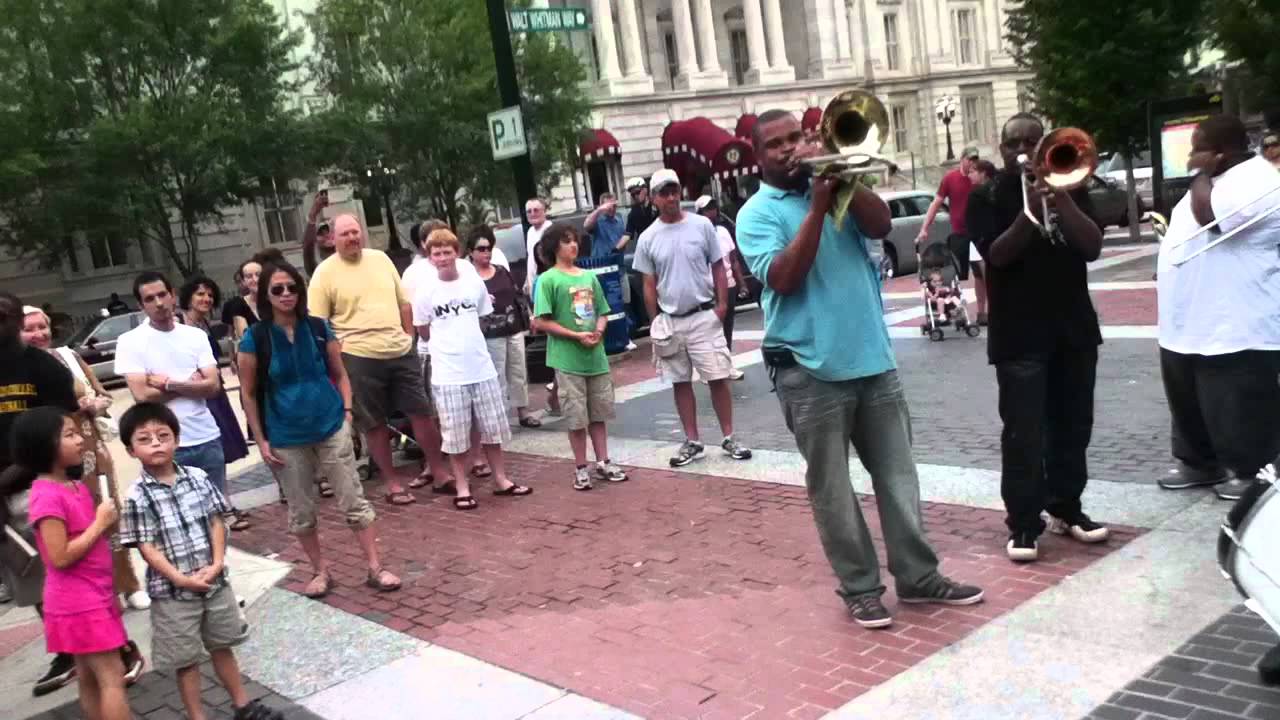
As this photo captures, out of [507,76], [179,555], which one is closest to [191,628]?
[179,555]

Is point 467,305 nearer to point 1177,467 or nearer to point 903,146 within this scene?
point 1177,467

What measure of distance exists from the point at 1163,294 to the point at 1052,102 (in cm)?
1527

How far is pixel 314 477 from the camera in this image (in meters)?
5.78

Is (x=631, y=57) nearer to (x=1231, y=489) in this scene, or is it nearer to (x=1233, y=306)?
(x=1233, y=306)

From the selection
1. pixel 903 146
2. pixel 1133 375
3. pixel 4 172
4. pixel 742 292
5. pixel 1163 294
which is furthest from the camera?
pixel 903 146

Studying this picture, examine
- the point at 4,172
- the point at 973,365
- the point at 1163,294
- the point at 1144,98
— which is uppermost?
the point at 4,172

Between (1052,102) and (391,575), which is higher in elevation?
(1052,102)

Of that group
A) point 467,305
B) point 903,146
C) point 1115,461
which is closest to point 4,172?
point 467,305

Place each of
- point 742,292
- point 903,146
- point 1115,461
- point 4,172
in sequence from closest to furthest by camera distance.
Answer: point 1115,461
point 742,292
point 4,172
point 903,146

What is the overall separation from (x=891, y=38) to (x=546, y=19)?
141 ft

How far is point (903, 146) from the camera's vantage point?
165 feet

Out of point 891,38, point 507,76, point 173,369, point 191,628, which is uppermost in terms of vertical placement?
point 891,38

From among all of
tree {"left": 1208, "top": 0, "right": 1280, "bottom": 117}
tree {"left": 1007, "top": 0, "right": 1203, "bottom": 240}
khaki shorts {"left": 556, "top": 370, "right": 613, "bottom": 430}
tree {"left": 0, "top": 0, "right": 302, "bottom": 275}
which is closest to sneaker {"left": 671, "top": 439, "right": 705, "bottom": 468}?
khaki shorts {"left": 556, "top": 370, "right": 613, "bottom": 430}

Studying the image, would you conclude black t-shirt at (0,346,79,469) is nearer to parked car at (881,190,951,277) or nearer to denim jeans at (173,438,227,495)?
denim jeans at (173,438,227,495)
